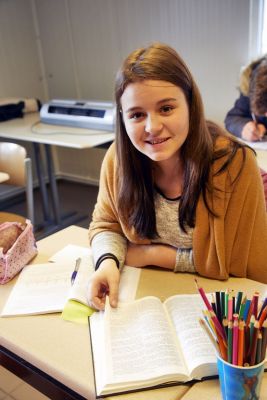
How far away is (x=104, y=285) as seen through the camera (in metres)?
0.95

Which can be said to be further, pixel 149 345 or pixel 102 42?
pixel 102 42

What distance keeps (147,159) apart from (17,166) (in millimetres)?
1332

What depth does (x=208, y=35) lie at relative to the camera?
108 inches

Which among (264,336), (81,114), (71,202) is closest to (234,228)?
(264,336)

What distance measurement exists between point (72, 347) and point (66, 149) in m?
3.43

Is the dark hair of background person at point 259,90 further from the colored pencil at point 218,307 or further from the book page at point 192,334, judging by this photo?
the colored pencil at point 218,307

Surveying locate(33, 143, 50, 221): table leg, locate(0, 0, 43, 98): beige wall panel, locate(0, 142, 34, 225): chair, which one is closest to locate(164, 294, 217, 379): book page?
locate(0, 142, 34, 225): chair

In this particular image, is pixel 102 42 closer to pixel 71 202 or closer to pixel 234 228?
pixel 71 202

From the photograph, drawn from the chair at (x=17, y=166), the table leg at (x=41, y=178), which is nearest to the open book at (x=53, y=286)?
the chair at (x=17, y=166)

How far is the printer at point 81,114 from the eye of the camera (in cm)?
263

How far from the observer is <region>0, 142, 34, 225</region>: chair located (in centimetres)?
216

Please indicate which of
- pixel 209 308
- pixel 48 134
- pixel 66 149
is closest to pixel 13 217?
pixel 48 134

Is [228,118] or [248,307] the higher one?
[248,307]

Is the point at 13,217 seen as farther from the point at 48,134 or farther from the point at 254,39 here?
the point at 254,39
